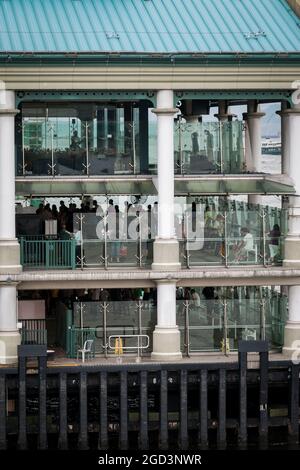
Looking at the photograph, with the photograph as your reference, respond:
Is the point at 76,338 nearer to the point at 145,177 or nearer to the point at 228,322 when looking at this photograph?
the point at 228,322

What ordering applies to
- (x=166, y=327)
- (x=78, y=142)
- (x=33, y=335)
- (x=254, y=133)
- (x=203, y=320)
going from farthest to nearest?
(x=254, y=133), (x=78, y=142), (x=203, y=320), (x=33, y=335), (x=166, y=327)

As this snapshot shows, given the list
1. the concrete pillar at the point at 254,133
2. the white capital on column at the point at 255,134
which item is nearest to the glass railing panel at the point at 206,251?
the concrete pillar at the point at 254,133

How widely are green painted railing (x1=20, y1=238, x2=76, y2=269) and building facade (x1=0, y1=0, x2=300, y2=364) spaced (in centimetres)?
5

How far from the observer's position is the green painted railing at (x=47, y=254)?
83562 mm

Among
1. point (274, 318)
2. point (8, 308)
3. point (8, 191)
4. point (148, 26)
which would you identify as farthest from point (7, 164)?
point (274, 318)

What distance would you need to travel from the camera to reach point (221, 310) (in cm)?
8425

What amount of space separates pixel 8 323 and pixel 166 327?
5.68 m

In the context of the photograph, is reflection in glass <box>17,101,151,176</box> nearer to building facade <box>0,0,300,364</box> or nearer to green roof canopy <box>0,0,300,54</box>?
building facade <box>0,0,300,364</box>

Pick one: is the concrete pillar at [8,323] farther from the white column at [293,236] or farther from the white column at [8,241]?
the white column at [293,236]

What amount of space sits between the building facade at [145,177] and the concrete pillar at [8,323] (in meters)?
0.05

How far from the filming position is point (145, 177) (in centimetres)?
8444

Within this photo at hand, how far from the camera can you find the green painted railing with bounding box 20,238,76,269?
83.6 metres
